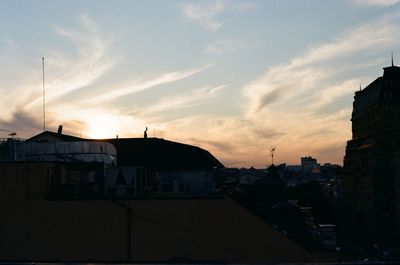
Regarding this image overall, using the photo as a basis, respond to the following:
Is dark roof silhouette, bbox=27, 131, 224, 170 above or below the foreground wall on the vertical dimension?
above

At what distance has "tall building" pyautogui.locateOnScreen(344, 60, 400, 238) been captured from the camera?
1931 inches

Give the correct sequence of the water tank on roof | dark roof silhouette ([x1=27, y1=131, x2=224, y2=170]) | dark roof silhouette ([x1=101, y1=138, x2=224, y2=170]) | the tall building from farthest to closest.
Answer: the tall building < dark roof silhouette ([x1=101, y1=138, x2=224, y2=170]) < dark roof silhouette ([x1=27, y1=131, x2=224, y2=170]) < the water tank on roof

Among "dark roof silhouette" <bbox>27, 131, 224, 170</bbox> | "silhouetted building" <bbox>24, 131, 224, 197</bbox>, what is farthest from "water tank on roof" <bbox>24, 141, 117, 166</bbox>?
"dark roof silhouette" <bbox>27, 131, 224, 170</bbox>

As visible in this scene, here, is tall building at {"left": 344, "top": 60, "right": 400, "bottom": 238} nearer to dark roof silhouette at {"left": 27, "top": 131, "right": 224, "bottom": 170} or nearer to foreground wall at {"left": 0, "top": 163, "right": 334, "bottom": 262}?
dark roof silhouette at {"left": 27, "top": 131, "right": 224, "bottom": 170}

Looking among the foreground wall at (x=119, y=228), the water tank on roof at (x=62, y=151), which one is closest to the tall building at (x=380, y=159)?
the foreground wall at (x=119, y=228)

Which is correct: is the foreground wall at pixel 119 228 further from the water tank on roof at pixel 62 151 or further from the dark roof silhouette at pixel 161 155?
the dark roof silhouette at pixel 161 155

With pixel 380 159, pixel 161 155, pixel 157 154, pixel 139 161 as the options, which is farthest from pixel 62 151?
pixel 380 159

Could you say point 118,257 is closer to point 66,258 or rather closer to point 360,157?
point 66,258

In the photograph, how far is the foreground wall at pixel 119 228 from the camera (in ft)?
94.9

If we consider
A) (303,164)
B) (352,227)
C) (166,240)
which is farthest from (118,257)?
(303,164)

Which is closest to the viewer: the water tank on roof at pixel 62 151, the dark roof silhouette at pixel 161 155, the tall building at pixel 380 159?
the water tank on roof at pixel 62 151

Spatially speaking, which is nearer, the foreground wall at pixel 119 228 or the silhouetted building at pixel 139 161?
the foreground wall at pixel 119 228

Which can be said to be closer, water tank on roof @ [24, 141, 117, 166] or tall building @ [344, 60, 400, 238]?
water tank on roof @ [24, 141, 117, 166]

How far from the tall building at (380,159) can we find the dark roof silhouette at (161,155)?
14.4 metres
